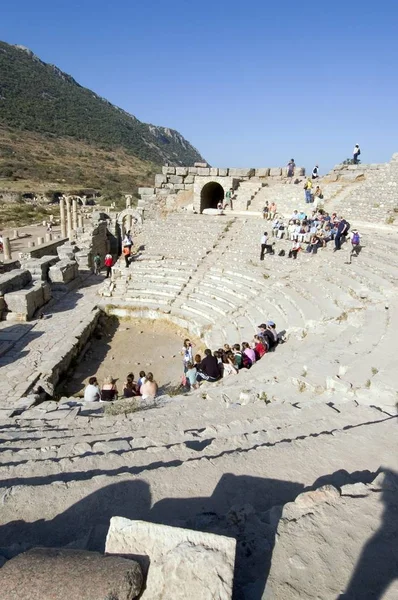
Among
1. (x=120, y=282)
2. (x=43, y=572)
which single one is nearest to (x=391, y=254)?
(x=120, y=282)

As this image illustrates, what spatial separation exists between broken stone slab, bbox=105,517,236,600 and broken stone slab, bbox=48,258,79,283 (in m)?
13.9

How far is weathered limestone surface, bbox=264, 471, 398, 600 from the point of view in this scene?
8.74ft

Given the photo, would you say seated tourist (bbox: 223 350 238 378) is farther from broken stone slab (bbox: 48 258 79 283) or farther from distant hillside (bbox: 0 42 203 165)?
distant hillside (bbox: 0 42 203 165)

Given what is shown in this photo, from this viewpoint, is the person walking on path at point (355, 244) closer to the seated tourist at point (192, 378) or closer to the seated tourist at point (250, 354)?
the seated tourist at point (250, 354)

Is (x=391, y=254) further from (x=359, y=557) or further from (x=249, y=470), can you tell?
(x=359, y=557)

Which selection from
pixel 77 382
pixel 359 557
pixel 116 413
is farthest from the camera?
pixel 77 382

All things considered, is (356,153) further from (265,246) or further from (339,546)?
(339,546)

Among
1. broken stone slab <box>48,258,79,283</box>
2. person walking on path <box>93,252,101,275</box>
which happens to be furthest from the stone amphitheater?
person walking on path <box>93,252,101,275</box>

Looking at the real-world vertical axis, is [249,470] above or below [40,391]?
above

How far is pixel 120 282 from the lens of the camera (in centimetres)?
1595

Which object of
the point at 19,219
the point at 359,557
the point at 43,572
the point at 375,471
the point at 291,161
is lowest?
the point at 19,219

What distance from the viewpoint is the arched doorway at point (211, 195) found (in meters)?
23.6

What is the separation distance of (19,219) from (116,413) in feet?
106

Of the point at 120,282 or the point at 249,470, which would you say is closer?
the point at 249,470
